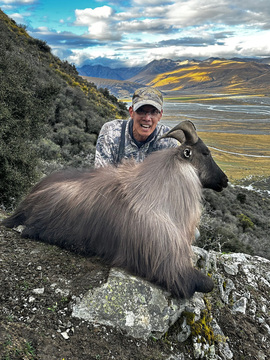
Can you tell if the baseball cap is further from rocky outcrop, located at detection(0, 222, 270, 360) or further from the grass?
the grass

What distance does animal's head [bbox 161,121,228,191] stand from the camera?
4059 millimetres

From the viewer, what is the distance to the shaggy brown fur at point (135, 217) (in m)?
3.57

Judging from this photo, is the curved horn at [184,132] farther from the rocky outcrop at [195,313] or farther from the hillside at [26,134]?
the hillside at [26,134]

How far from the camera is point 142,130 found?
5305 millimetres

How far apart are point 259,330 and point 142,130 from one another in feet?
11.8

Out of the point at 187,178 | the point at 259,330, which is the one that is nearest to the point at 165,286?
the point at 187,178

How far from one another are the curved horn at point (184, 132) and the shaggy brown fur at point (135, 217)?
0.20m

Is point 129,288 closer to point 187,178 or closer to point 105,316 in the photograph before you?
point 105,316

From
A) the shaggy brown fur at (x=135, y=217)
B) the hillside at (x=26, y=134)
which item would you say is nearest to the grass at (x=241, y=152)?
the hillside at (x=26, y=134)

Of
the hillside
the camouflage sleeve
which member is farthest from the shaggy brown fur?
the hillside

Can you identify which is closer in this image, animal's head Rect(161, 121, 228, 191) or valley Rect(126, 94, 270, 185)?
animal's head Rect(161, 121, 228, 191)

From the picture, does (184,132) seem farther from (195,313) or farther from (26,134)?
(26,134)

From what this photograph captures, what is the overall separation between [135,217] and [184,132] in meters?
1.39

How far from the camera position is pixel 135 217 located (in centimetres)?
363
